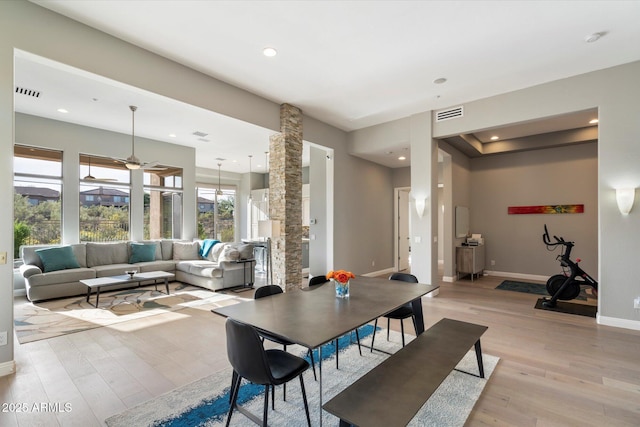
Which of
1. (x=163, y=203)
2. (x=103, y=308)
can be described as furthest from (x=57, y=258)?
(x=163, y=203)

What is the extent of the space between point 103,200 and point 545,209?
10324mm

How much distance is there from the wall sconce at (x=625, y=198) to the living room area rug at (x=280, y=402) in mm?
2907

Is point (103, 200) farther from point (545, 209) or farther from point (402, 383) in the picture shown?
point (545, 209)

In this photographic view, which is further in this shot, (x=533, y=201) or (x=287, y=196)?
(x=533, y=201)

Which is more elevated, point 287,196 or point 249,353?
point 287,196

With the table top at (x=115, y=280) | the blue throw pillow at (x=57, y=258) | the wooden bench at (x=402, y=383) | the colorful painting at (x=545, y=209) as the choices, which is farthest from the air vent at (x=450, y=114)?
the blue throw pillow at (x=57, y=258)

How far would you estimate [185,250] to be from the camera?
24.4 feet

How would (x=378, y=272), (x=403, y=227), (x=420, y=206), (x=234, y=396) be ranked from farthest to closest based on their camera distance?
(x=403, y=227) < (x=378, y=272) < (x=420, y=206) < (x=234, y=396)

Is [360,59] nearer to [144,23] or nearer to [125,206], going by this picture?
[144,23]

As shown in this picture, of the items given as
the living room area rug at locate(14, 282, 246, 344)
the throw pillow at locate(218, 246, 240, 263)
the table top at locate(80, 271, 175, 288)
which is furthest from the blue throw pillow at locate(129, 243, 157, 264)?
the throw pillow at locate(218, 246, 240, 263)

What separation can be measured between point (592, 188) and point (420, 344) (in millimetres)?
6748

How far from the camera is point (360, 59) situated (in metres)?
3.89

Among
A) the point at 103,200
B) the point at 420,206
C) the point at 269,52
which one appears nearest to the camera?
the point at 269,52

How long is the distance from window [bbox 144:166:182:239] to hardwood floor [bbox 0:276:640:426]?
409cm
